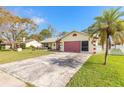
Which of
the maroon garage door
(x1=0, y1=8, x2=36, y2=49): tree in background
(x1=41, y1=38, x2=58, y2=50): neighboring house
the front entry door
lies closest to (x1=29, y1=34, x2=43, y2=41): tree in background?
(x1=0, y1=8, x2=36, y2=49): tree in background

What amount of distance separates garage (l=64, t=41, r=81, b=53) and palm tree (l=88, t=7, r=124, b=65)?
1104 cm

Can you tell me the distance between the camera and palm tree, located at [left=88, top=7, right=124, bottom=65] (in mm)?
9812

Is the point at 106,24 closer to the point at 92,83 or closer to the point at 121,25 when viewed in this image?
the point at 121,25

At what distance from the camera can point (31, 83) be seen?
22.1 feet

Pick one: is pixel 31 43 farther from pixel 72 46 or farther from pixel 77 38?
pixel 77 38

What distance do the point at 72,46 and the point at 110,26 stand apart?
40.0 feet

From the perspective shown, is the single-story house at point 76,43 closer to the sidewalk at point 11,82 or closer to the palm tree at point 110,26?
the palm tree at point 110,26

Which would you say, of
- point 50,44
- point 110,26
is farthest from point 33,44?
point 110,26

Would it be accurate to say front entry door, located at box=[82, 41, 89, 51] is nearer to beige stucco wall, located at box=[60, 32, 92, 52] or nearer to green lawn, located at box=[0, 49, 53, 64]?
beige stucco wall, located at box=[60, 32, 92, 52]

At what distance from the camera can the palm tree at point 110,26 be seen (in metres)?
9.81

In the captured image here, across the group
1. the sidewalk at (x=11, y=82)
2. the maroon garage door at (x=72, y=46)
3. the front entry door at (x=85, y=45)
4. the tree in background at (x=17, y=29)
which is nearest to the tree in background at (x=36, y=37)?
the tree in background at (x=17, y=29)

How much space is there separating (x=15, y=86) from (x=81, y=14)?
8.81 m
